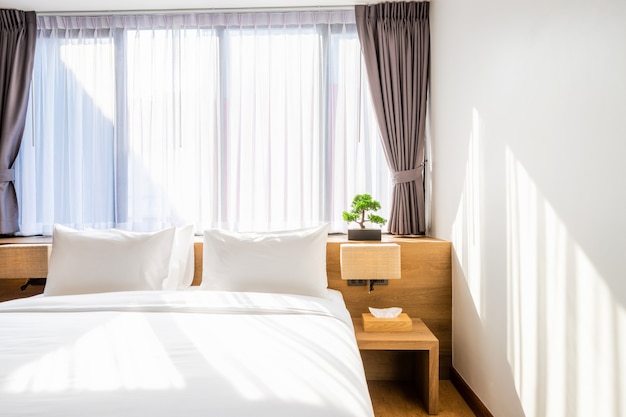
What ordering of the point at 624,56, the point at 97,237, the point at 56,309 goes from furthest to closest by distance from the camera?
1. the point at 97,237
2. the point at 56,309
3. the point at 624,56

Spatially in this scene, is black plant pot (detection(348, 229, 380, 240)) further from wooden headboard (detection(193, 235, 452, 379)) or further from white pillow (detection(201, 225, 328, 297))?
white pillow (detection(201, 225, 328, 297))

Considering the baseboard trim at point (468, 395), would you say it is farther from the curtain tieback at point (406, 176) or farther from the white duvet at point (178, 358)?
the curtain tieback at point (406, 176)

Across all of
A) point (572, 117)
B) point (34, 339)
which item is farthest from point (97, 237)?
point (572, 117)

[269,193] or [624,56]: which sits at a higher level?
[624,56]

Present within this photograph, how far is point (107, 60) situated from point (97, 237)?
4.80ft

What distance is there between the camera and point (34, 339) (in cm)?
153

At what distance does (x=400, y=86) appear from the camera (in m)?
3.00

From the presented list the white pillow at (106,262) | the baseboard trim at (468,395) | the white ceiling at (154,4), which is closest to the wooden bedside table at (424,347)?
the baseboard trim at (468,395)

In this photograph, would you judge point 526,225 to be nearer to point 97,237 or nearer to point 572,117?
point 572,117

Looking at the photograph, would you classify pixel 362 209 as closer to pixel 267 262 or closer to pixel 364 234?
pixel 364 234

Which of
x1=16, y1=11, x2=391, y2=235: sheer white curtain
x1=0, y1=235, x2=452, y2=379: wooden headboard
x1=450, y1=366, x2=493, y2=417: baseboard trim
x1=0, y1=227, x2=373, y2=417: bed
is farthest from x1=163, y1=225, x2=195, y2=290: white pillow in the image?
x1=450, y1=366, x2=493, y2=417: baseboard trim

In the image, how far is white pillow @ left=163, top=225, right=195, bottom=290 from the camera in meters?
2.55

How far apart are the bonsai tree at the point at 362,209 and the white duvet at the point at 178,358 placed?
846mm

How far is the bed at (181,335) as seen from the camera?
1068 mm
